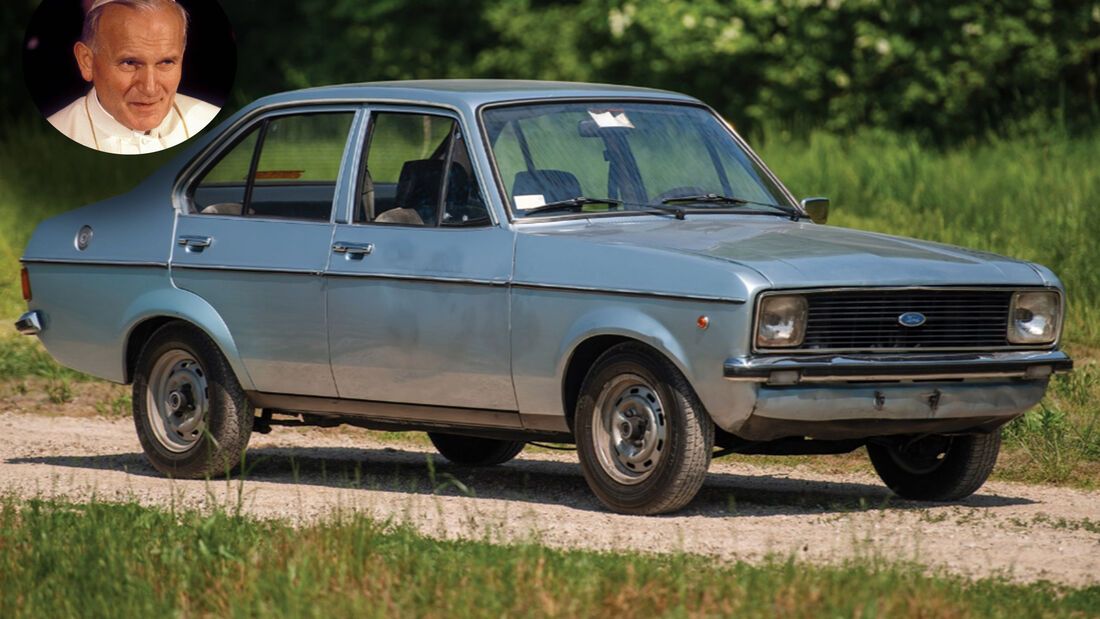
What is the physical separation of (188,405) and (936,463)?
3.65 metres

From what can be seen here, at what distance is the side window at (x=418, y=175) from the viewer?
8445mm

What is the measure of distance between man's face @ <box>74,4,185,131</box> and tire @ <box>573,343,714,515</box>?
858 cm

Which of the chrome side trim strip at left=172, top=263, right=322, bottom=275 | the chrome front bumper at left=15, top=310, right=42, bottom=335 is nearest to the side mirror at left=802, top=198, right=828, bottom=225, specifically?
the chrome side trim strip at left=172, top=263, right=322, bottom=275

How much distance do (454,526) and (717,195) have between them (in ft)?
7.19

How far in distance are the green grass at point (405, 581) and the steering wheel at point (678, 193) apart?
2279 millimetres

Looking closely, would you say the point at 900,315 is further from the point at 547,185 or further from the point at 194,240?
the point at 194,240

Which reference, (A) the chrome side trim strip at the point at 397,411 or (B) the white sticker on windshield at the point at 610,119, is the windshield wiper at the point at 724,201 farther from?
(A) the chrome side trim strip at the point at 397,411

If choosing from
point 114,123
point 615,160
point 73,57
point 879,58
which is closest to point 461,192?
point 615,160

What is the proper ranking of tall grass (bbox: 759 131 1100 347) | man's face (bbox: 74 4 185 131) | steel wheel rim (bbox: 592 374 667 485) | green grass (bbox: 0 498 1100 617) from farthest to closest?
man's face (bbox: 74 4 185 131) < tall grass (bbox: 759 131 1100 347) < steel wheel rim (bbox: 592 374 667 485) < green grass (bbox: 0 498 1100 617)

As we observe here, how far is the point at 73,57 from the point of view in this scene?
1661 centimetres

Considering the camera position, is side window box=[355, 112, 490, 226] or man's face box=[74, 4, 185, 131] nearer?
side window box=[355, 112, 490, 226]

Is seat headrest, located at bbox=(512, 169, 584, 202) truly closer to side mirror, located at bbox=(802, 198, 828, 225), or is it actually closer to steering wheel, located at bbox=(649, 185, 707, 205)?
steering wheel, located at bbox=(649, 185, 707, 205)

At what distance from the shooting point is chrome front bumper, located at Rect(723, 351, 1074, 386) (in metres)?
7.25

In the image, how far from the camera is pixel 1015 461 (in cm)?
988
